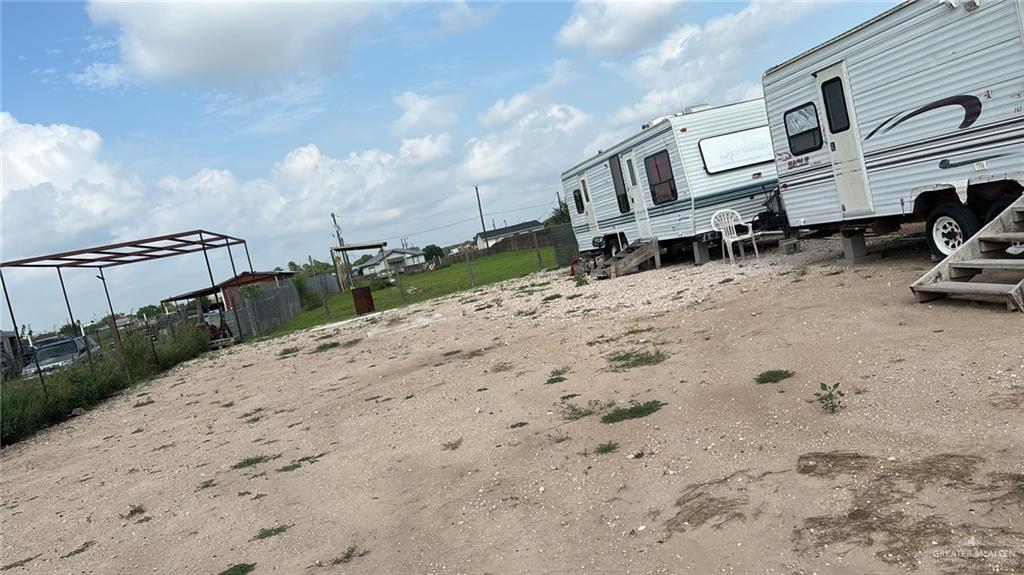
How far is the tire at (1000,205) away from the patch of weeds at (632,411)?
15.8 ft

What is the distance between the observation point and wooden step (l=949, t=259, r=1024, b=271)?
21.0 feet

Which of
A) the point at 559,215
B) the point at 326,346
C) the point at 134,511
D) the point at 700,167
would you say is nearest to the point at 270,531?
the point at 134,511

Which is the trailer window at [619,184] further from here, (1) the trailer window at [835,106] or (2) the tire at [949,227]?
(2) the tire at [949,227]

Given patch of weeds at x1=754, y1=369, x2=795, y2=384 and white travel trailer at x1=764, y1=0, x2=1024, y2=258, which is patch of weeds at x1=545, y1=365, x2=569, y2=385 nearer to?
patch of weeds at x1=754, y1=369, x2=795, y2=384

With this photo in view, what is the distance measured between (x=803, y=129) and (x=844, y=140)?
87 cm

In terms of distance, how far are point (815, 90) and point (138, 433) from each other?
1042cm

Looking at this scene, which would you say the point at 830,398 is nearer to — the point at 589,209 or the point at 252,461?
the point at 252,461

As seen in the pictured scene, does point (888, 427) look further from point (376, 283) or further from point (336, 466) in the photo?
point (376, 283)

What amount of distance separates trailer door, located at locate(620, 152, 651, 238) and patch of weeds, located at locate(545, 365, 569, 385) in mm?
9742

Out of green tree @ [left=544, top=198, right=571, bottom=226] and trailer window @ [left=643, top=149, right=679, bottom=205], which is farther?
green tree @ [left=544, top=198, right=571, bottom=226]

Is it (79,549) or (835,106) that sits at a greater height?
(835,106)

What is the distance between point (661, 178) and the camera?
15836 millimetres

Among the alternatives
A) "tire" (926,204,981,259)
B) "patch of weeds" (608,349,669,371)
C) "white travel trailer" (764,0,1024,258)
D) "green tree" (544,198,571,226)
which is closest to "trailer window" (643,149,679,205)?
"white travel trailer" (764,0,1024,258)

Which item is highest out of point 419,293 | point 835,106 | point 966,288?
point 835,106
